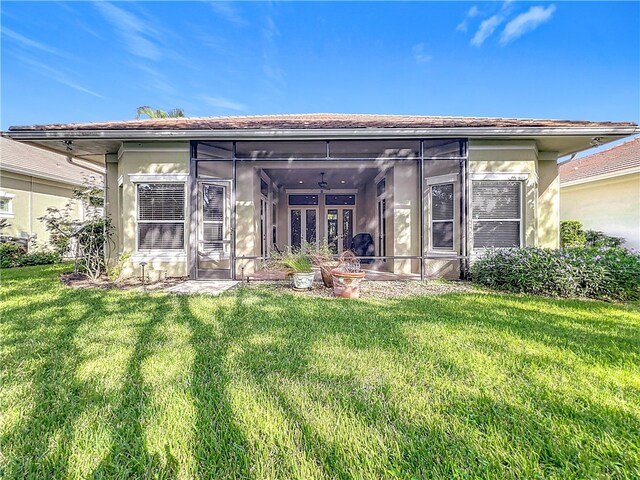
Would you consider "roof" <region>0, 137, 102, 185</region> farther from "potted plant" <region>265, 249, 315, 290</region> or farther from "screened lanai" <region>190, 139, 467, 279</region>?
"potted plant" <region>265, 249, 315, 290</region>

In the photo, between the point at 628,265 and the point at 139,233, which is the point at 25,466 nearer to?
the point at 139,233

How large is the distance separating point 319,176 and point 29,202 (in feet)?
37.0

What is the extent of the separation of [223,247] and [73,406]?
6.15 metres

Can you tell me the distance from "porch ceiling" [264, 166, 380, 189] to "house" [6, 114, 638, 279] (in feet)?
4.27

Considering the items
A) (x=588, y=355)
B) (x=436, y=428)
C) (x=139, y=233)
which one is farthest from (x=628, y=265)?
(x=139, y=233)

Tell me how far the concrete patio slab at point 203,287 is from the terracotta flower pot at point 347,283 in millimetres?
2322

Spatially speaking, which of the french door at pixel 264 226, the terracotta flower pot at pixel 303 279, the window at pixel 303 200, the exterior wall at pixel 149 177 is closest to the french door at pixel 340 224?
the window at pixel 303 200

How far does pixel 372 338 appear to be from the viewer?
3266mm

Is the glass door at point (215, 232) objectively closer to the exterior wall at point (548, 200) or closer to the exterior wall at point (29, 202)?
the exterior wall at point (29, 202)

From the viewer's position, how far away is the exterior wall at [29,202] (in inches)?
417

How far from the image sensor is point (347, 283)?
211 inches

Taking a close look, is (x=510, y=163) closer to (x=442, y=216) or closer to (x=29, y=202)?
(x=442, y=216)

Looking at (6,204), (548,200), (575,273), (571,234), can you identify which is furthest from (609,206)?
(6,204)

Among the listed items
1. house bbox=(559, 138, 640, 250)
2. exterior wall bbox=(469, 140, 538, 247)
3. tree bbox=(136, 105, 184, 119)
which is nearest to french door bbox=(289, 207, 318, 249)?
exterior wall bbox=(469, 140, 538, 247)
